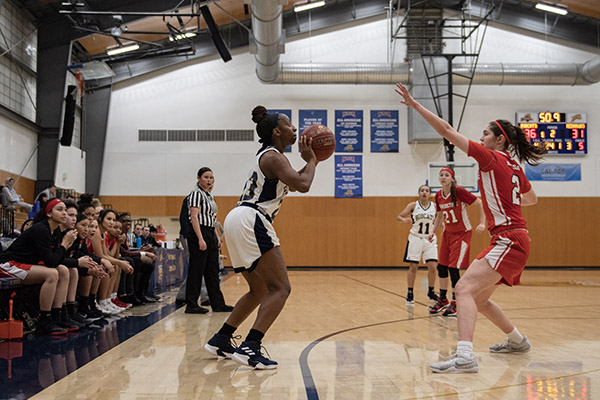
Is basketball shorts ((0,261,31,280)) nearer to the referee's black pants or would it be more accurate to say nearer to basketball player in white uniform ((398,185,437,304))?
the referee's black pants

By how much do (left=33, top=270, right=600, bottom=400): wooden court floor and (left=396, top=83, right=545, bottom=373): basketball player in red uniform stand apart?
1.01ft

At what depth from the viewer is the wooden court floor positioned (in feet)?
10.3

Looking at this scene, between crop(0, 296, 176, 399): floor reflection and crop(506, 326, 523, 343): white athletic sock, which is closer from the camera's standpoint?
crop(0, 296, 176, 399): floor reflection

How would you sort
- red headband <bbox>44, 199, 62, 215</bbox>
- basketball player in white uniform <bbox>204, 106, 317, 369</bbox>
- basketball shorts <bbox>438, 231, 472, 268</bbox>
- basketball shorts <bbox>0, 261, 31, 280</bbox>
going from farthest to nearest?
basketball shorts <bbox>438, 231, 472, 268</bbox> → red headband <bbox>44, 199, 62, 215</bbox> → basketball shorts <bbox>0, 261, 31, 280</bbox> → basketball player in white uniform <bbox>204, 106, 317, 369</bbox>

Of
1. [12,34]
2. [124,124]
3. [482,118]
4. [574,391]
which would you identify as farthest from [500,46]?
[574,391]

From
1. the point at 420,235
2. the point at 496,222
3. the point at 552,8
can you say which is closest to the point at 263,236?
the point at 496,222

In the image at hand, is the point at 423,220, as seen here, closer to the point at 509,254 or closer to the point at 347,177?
the point at 509,254

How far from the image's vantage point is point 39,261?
17.1 feet

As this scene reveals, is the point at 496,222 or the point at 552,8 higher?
the point at 552,8

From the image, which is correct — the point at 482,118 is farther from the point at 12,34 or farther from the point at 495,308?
the point at 495,308

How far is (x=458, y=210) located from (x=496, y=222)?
264 cm

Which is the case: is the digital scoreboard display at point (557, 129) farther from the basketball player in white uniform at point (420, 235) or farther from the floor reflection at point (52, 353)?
the floor reflection at point (52, 353)

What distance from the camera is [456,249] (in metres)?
6.79

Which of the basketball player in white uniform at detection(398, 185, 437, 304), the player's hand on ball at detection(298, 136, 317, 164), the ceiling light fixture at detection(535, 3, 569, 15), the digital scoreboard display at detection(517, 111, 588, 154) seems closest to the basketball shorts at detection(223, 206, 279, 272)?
the player's hand on ball at detection(298, 136, 317, 164)
